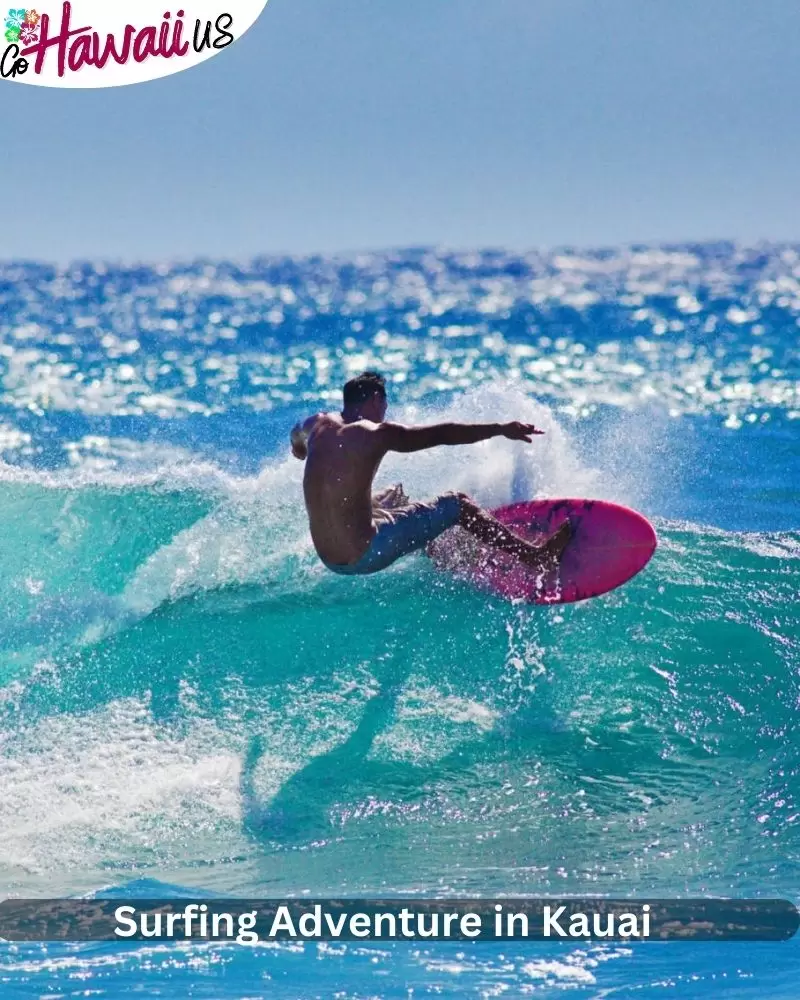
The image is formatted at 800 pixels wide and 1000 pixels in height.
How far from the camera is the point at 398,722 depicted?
7.15m

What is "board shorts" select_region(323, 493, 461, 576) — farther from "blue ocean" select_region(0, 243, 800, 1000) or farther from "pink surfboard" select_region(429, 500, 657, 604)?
"blue ocean" select_region(0, 243, 800, 1000)

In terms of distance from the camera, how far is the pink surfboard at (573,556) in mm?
7949

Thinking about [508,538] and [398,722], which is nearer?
[398,722]

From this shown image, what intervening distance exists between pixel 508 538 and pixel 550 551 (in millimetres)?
332

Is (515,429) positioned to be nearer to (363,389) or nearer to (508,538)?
(363,389)

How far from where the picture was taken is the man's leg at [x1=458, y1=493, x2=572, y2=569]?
7660 millimetres

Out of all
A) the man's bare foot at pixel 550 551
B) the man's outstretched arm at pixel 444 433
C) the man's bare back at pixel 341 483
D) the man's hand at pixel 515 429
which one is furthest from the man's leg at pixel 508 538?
the man's hand at pixel 515 429

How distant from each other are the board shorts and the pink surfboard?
1.79 feet

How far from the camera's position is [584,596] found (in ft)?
26.1

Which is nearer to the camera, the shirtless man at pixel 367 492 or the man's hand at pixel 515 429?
the man's hand at pixel 515 429

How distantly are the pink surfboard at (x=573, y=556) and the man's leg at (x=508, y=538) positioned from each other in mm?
70
